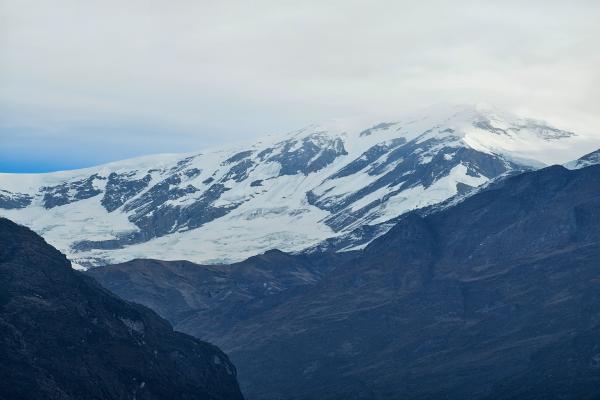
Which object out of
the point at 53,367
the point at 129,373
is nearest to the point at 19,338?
the point at 53,367

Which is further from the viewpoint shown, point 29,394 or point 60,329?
point 60,329

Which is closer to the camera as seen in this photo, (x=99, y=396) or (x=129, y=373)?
(x=99, y=396)

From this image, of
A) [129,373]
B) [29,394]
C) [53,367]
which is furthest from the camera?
[129,373]

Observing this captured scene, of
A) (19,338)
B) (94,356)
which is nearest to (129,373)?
(94,356)

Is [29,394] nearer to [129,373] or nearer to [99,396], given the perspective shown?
[99,396]

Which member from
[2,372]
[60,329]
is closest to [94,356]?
[60,329]

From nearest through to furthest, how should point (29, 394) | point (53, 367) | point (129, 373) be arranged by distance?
point (29, 394) < point (53, 367) < point (129, 373)

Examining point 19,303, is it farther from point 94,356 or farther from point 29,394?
point 29,394

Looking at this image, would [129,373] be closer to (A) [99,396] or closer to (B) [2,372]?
(A) [99,396]
